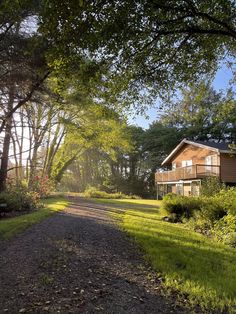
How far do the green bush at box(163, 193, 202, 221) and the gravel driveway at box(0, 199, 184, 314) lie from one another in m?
7.32

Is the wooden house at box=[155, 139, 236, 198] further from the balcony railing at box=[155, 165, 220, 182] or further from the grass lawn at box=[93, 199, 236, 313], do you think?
the grass lawn at box=[93, 199, 236, 313]

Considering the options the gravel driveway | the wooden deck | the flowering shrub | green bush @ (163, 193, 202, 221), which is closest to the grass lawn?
the gravel driveway

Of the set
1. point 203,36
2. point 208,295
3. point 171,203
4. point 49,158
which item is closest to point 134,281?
point 208,295

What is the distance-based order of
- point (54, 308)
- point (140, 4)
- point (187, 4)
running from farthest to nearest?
1. point (187, 4)
2. point (140, 4)
3. point (54, 308)

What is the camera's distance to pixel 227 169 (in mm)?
27969

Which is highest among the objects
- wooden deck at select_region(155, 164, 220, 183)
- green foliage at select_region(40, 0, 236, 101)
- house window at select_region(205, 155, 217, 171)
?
green foliage at select_region(40, 0, 236, 101)

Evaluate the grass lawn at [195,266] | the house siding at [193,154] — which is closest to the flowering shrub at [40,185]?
the grass lawn at [195,266]

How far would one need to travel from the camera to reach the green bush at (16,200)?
1325cm

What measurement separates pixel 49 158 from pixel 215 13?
2671 cm

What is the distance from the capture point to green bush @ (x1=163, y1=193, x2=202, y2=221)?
1420 centimetres

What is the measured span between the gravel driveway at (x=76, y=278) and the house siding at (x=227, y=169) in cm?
2222

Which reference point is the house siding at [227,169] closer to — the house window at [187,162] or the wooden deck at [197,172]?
the wooden deck at [197,172]

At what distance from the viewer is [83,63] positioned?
6727 mm

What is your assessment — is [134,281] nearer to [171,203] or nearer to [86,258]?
[86,258]
